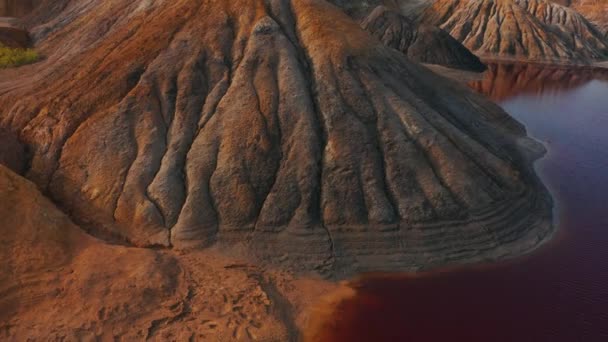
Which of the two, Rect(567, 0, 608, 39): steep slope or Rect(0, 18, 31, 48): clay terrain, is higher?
Rect(0, 18, 31, 48): clay terrain

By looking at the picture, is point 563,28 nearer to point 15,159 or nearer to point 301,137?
point 301,137

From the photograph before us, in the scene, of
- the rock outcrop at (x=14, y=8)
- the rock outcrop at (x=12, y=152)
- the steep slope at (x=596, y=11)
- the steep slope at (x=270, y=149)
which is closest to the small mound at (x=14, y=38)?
the steep slope at (x=270, y=149)

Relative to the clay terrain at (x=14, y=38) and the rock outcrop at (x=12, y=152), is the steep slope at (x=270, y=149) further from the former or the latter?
the clay terrain at (x=14, y=38)

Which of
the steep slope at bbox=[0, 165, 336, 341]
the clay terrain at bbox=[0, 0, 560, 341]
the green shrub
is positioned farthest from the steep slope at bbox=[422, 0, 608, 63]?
the steep slope at bbox=[0, 165, 336, 341]

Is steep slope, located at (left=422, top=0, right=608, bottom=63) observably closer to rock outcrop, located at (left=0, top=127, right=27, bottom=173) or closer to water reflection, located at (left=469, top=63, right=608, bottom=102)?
water reflection, located at (left=469, top=63, right=608, bottom=102)

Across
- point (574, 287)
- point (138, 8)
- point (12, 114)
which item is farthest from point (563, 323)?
point (138, 8)
